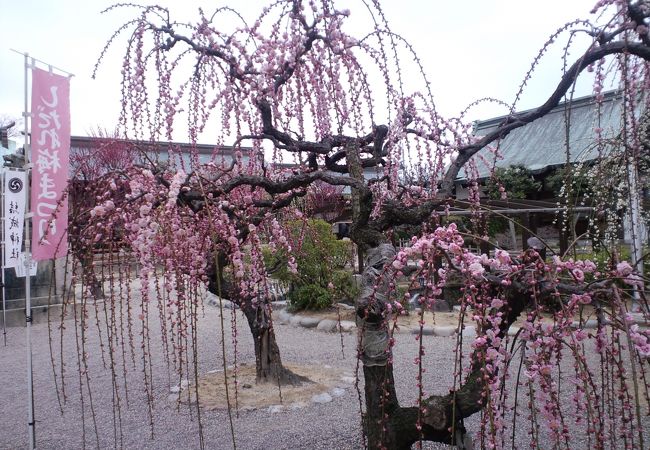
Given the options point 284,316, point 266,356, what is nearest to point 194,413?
point 266,356

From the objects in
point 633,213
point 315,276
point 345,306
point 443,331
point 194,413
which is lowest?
point 194,413

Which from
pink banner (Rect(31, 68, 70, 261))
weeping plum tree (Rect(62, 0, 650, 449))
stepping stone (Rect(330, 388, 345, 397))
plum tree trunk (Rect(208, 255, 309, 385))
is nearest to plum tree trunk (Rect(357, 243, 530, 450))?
weeping plum tree (Rect(62, 0, 650, 449))

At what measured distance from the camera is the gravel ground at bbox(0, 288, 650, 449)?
10.9 feet

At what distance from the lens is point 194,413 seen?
3.91m

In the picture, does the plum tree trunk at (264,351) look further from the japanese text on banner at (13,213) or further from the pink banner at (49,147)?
the japanese text on banner at (13,213)

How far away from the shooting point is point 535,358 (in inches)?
64.0

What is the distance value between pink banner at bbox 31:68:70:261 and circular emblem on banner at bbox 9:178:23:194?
275cm

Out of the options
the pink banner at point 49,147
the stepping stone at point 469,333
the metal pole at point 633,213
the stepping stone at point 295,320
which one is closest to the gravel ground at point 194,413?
the stepping stone at point 469,333

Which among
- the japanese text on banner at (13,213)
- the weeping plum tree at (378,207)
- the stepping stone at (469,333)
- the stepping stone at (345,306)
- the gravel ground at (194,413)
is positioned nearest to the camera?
the weeping plum tree at (378,207)

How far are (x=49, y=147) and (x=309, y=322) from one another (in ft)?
15.4

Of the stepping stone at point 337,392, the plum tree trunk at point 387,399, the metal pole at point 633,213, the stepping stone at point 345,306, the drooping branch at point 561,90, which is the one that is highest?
the drooping branch at point 561,90

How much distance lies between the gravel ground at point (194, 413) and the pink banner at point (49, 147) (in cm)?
147

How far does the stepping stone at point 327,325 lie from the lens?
700 cm

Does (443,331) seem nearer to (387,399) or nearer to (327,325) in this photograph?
(327,325)
